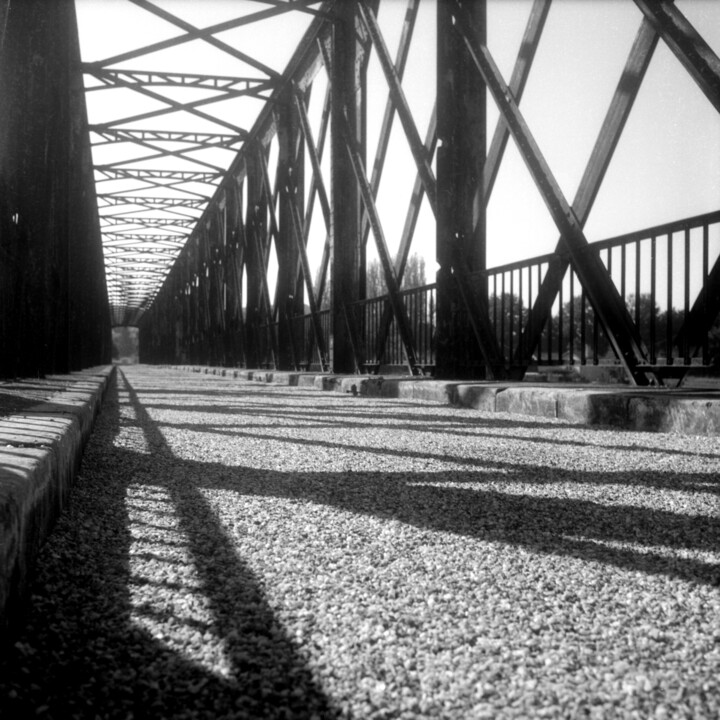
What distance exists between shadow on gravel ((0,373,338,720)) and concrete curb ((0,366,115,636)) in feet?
0.13

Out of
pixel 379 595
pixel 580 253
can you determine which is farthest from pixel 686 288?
pixel 379 595

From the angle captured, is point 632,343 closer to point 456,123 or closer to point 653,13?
point 653,13

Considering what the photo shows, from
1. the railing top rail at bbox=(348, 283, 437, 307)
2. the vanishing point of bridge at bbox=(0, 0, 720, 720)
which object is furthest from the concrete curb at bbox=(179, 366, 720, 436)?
the railing top rail at bbox=(348, 283, 437, 307)

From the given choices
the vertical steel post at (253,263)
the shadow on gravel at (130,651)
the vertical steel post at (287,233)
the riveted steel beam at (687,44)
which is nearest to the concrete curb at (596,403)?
the riveted steel beam at (687,44)

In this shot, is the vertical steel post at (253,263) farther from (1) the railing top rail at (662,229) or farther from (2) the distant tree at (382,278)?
(1) the railing top rail at (662,229)

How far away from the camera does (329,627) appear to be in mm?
932

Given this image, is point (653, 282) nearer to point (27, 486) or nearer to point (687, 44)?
point (687, 44)

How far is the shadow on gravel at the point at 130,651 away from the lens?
0.73 m

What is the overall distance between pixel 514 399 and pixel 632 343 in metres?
0.65

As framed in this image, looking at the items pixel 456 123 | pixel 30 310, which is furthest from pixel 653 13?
pixel 30 310

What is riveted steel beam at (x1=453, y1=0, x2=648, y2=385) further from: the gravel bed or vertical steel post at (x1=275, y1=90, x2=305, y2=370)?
vertical steel post at (x1=275, y1=90, x2=305, y2=370)

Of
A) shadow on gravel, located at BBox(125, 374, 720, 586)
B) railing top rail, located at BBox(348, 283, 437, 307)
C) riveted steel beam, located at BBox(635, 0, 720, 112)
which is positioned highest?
riveted steel beam, located at BBox(635, 0, 720, 112)

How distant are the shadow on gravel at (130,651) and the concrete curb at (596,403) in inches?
76.7

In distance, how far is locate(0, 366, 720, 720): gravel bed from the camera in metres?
0.76
